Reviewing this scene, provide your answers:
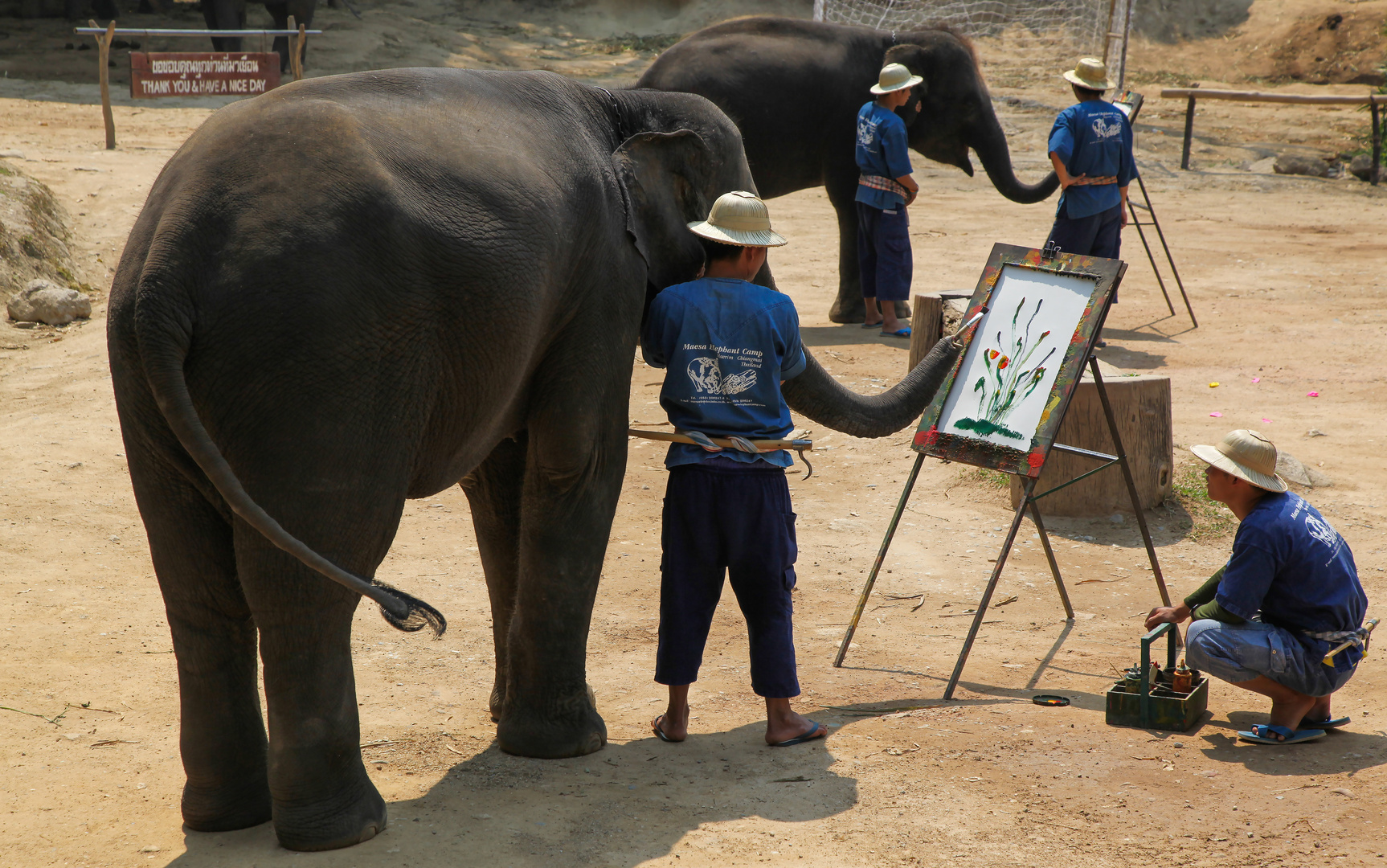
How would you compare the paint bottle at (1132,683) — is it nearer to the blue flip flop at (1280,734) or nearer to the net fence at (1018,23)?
the blue flip flop at (1280,734)

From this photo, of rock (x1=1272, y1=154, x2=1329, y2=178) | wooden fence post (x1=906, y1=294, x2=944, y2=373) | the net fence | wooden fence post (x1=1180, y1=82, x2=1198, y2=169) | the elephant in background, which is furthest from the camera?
the net fence

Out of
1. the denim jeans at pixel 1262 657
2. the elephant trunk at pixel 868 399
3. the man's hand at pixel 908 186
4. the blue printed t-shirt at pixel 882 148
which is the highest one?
the blue printed t-shirt at pixel 882 148

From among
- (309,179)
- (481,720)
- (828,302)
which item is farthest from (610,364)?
(828,302)

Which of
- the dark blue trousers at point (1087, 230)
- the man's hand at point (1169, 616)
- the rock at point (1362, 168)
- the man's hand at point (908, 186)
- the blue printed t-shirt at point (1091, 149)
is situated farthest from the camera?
the rock at point (1362, 168)

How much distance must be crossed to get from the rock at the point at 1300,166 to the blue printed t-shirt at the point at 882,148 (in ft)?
34.9

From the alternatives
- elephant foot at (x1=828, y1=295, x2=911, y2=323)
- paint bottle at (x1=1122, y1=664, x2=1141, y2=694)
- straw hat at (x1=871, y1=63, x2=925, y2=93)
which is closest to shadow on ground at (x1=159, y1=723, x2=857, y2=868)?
paint bottle at (x1=1122, y1=664, x2=1141, y2=694)

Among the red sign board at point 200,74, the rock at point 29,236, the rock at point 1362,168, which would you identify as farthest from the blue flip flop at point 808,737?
the rock at point 1362,168

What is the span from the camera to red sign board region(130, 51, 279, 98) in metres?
14.0

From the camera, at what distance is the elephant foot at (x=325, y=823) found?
3297 millimetres

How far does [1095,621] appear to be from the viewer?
5.58 meters

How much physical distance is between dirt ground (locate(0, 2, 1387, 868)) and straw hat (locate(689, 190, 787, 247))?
5.29 ft

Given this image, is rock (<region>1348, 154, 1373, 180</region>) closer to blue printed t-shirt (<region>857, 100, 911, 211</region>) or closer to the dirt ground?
the dirt ground

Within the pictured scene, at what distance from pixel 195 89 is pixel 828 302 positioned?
7710mm

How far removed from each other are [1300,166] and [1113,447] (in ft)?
43.6
